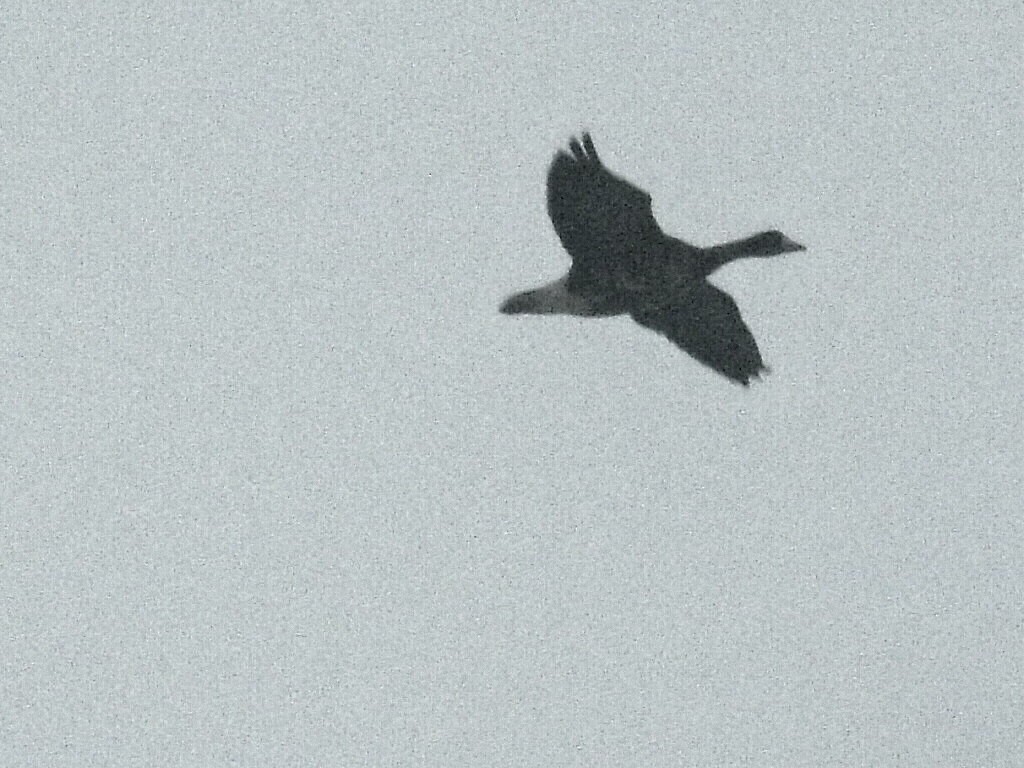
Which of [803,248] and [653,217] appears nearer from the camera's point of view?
[653,217]

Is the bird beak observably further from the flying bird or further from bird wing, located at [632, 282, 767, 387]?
bird wing, located at [632, 282, 767, 387]

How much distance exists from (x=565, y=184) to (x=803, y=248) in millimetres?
3990

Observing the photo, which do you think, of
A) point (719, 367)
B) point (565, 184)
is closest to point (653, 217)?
point (565, 184)

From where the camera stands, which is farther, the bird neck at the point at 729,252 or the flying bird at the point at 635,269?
the bird neck at the point at 729,252

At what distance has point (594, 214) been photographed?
84.1ft

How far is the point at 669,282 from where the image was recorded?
88.4 feet

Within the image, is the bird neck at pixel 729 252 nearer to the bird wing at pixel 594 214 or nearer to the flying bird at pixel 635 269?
the flying bird at pixel 635 269

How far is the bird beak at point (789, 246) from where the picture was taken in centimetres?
2769

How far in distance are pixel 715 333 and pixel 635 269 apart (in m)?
2.03

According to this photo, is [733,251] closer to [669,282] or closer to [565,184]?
[669,282]

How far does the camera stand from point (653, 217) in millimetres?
25828

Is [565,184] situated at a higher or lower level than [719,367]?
higher

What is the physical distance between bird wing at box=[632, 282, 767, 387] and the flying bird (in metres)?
0.01

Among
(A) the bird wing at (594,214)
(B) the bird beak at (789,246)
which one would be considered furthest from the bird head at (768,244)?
(A) the bird wing at (594,214)
